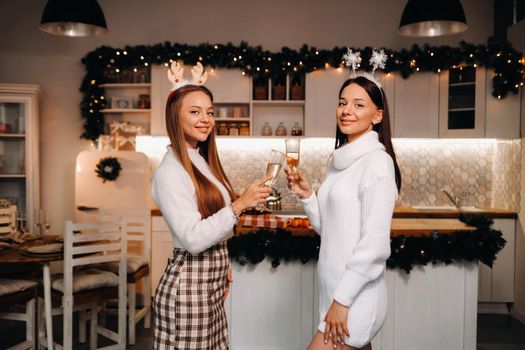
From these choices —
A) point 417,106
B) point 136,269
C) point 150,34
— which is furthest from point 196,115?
point 150,34

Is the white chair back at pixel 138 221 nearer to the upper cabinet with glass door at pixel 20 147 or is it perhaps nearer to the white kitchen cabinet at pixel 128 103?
the upper cabinet with glass door at pixel 20 147

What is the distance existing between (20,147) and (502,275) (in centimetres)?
515

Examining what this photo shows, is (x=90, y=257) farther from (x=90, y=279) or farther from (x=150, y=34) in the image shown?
(x=150, y=34)

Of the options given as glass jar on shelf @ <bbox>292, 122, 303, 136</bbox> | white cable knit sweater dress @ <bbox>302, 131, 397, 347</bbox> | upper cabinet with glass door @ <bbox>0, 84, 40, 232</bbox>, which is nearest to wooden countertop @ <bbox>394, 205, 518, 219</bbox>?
glass jar on shelf @ <bbox>292, 122, 303, 136</bbox>

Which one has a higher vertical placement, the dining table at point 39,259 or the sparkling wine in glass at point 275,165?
the sparkling wine in glass at point 275,165

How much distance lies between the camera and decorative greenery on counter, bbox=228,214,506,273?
2.84m

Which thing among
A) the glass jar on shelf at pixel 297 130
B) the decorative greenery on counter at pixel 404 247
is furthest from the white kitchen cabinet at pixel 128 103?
the decorative greenery on counter at pixel 404 247

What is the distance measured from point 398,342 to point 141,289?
8.68 feet

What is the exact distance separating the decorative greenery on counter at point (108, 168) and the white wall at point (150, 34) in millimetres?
916

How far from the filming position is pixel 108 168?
14.9 feet

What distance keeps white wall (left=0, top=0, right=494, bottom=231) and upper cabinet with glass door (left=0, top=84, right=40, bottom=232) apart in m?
0.36

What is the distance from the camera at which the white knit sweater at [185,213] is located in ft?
5.46

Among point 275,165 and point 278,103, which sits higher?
point 278,103

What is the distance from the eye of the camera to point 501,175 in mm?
5051
